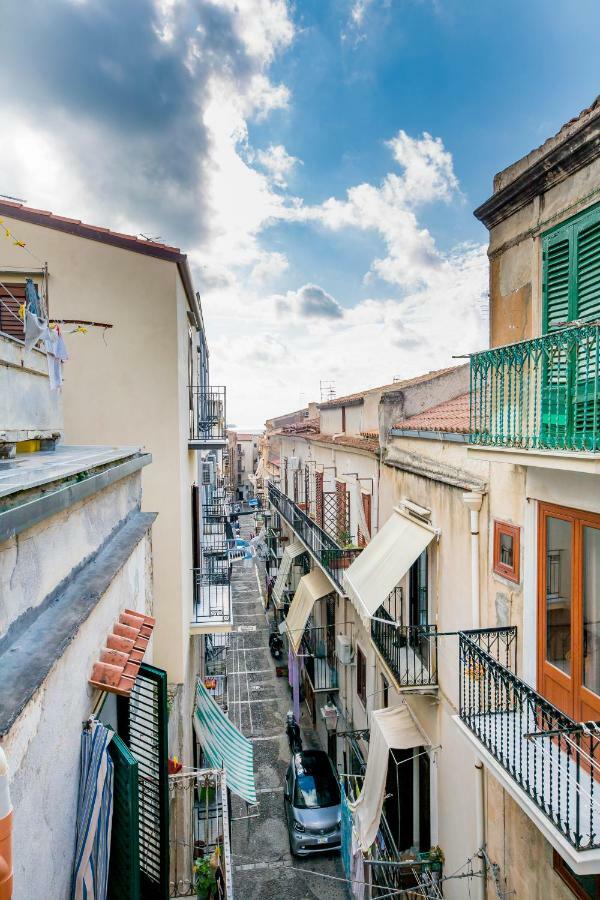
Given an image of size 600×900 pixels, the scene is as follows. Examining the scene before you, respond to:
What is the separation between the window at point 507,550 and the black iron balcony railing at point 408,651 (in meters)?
2.10

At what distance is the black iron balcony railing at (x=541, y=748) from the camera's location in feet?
14.8

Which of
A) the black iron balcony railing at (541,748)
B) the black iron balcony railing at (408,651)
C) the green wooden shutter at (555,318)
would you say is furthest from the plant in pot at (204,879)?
the green wooden shutter at (555,318)

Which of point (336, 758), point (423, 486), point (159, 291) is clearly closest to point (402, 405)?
point (423, 486)

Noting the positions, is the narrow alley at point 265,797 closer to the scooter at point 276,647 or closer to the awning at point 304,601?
the scooter at point 276,647

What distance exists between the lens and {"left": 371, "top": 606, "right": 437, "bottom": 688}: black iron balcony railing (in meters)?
8.77

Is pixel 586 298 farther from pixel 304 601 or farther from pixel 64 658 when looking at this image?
pixel 304 601

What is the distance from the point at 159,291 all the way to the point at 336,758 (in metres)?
15.0

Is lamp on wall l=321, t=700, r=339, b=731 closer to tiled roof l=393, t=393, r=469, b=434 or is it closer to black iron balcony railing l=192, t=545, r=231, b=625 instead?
black iron balcony railing l=192, t=545, r=231, b=625

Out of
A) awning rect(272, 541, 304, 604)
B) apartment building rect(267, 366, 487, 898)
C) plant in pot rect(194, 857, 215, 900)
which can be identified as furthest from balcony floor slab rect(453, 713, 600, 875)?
awning rect(272, 541, 304, 604)

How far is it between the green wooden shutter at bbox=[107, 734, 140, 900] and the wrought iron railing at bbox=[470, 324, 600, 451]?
4.51 meters

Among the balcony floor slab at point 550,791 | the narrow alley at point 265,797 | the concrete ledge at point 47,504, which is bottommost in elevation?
the narrow alley at point 265,797

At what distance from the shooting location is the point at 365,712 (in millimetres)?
13711

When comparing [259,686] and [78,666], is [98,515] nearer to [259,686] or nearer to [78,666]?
[78,666]

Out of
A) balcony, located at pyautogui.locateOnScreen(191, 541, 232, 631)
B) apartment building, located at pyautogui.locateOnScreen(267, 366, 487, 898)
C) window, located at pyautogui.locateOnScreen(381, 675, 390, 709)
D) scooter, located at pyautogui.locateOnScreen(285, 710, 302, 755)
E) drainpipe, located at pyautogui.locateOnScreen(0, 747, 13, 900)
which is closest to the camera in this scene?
drainpipe, located at pyautogui.locateOnScreen(0, 747, 13, 900)
